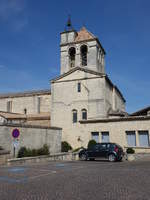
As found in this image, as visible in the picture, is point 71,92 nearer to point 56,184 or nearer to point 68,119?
point 68,119

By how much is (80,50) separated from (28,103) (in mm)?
14419

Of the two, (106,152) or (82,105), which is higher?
(82,105)

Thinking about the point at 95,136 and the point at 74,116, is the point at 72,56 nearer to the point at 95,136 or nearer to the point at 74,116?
the point at 74,116

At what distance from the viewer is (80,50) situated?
124ft

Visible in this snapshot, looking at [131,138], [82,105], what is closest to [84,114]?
[82,105]

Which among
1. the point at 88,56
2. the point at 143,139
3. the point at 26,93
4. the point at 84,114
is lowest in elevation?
the point at 143,139

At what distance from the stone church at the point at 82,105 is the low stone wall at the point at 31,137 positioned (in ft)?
11.3

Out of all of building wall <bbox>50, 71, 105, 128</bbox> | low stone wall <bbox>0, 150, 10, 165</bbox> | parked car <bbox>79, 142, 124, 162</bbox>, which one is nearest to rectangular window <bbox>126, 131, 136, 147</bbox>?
parked car <bbox>79, 142, 124, 162</bbox>

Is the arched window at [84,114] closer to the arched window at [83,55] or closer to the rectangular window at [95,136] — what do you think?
Answer: the rectangular window at [95,136]

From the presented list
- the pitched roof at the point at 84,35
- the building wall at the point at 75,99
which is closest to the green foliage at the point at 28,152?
the building wall at the point at 75,99

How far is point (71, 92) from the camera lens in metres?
33.2

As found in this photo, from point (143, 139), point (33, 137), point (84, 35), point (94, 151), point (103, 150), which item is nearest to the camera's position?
point (103, 150)

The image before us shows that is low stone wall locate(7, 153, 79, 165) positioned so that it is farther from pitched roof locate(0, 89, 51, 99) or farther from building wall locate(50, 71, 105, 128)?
pitched roof locate(0, 89, 51, 99)

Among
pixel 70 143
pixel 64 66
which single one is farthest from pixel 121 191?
pixel 64 66
